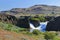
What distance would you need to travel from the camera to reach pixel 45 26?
9656 cm

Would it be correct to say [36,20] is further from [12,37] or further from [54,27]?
[12,37]

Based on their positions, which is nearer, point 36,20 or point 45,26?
point 45,26

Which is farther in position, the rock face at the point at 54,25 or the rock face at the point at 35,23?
the rock face at the point at 35,23

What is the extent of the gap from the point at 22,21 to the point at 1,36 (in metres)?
81.7

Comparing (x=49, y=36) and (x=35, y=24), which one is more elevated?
(x=49, y=36)

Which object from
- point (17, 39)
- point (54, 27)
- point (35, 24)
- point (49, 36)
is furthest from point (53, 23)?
point (17, 39)

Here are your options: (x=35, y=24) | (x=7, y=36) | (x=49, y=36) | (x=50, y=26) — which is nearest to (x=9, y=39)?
(x=7, y=36)

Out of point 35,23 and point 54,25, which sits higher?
point 35,23

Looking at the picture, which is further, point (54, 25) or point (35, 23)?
point (35, 23)

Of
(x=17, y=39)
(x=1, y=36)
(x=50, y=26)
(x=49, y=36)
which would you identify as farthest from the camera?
(x=50, y=26)

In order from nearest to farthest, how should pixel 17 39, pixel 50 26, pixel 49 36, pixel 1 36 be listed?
1. pixel 1 36
2. pixel 17 39
3. pixel 49 36
4. pixel 50 26

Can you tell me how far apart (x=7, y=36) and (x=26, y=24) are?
79.2 m

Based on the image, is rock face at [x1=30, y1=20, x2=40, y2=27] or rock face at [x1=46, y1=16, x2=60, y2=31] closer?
rock face at [x1=46, y1=16, x2=60, y2=31]

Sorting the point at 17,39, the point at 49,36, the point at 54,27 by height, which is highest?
the point at 17,39
